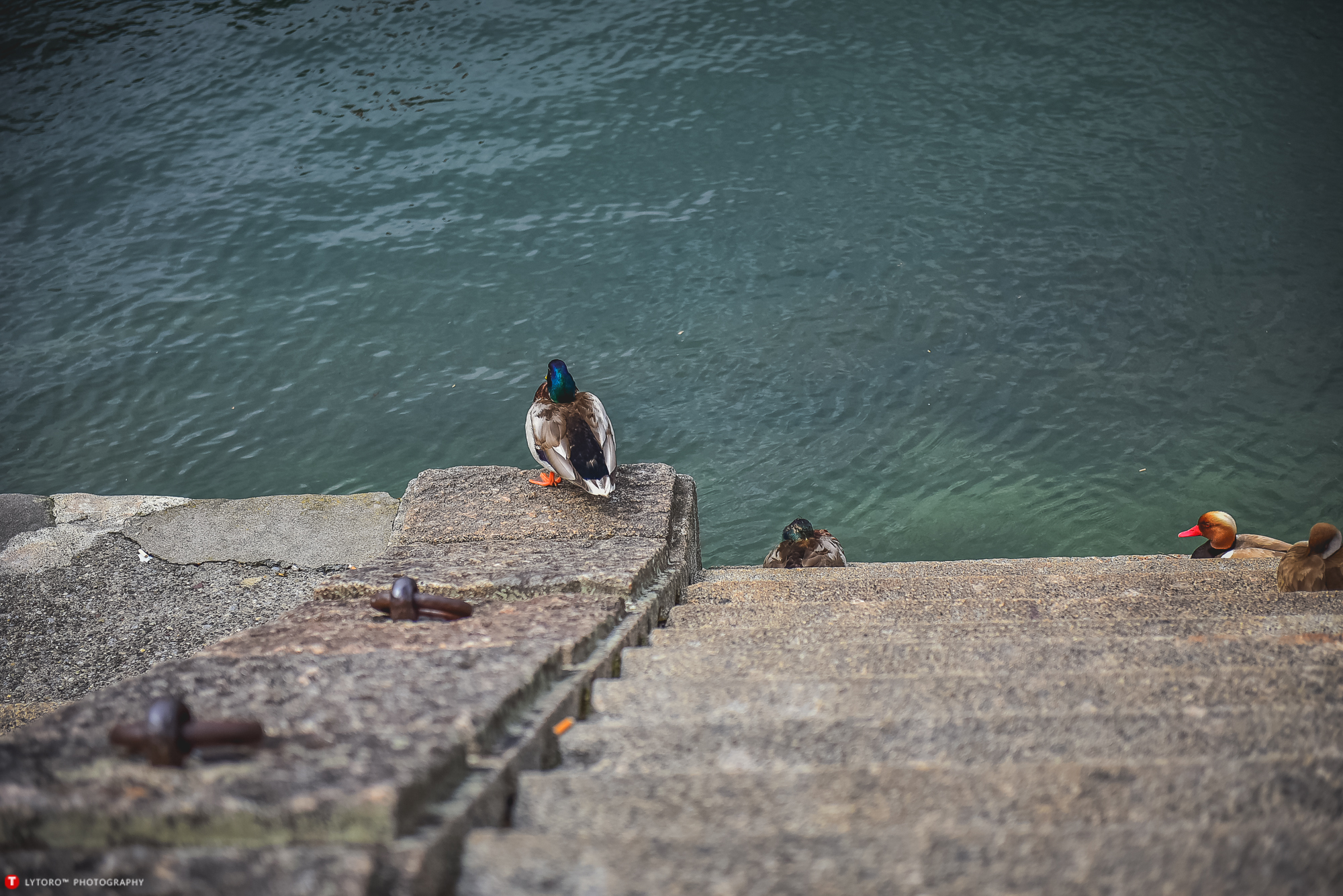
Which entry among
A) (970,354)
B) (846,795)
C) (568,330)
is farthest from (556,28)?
(846,795)

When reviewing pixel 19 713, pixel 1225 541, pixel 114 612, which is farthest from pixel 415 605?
pixel 1225 541

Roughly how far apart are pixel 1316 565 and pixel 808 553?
2504mm

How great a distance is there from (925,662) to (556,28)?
17.7m

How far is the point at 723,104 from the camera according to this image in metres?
14.3

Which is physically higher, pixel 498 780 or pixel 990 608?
pixel 498 780

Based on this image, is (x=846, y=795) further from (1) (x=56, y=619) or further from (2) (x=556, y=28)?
(2) (x=556, y=28)

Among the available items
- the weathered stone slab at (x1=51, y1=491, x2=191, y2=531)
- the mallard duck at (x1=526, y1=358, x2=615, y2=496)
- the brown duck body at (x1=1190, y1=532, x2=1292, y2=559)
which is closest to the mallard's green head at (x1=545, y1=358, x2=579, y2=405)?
the mallard duck at (x1=526, y1=358, x2=615, y2=496)

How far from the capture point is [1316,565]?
3.71 meters

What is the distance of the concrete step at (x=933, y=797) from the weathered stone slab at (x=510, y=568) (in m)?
1.41

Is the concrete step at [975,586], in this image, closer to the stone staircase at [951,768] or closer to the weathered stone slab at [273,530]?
the stone staircase at [951,768]

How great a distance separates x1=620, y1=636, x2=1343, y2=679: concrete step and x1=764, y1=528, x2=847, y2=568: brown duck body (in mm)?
2913

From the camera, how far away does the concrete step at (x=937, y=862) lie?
1.09m

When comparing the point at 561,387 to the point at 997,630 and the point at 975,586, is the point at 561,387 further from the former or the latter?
the point at 997,630

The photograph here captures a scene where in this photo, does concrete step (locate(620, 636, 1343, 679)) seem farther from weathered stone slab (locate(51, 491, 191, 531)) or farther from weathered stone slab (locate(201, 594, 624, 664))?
weathered stone slab (locate(51, 491, 191, 531))
